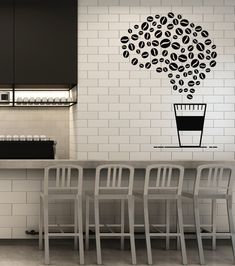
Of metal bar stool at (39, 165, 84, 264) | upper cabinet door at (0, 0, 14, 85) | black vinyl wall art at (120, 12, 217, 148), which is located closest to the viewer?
metal bar stool at (39, 165, 84, 264)

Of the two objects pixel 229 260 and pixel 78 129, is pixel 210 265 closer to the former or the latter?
pixel 229 260

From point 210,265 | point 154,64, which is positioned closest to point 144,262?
point 210,265

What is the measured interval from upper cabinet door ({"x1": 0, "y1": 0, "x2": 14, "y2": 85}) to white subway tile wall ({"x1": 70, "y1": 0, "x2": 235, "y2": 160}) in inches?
33.7

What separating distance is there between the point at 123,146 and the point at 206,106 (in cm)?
118

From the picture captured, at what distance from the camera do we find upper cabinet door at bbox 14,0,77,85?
7.94 m

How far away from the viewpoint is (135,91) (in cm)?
802

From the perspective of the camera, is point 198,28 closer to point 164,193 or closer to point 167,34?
point 167,34

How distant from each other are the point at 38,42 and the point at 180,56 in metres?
1.81

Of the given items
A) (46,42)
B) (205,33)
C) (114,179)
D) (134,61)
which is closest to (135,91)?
(134,61)

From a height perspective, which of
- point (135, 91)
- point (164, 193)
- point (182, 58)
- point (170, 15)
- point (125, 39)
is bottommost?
point (164, 193)

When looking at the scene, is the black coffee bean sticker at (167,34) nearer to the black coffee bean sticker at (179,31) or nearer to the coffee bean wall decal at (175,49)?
the coffee bean wall decal at (175,49)

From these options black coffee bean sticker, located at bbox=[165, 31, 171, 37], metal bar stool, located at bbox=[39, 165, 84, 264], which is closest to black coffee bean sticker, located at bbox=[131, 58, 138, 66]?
black coffee bean sticker, located at bbox=[165, 31, 171, 37]

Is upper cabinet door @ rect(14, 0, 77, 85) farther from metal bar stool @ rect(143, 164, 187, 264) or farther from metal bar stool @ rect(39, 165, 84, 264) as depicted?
metal bar stool @ rect(143, 164, 187, 264)

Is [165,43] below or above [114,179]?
above
